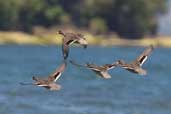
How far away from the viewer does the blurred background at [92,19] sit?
127750mm

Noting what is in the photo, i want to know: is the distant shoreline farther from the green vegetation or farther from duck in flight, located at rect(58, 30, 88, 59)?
duck in flight, located at rect(58, 30, 88, 59)

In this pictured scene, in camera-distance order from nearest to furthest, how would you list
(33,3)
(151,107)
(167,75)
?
(151,107) → (167,75) → (33,3)

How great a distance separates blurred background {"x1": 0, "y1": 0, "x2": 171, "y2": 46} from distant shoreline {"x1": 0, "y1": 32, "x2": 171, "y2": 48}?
15 cm

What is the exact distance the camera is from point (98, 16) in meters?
134

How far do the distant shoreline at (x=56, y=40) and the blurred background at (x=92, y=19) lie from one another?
15cm

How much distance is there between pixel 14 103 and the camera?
33.7m

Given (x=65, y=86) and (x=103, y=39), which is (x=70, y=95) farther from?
(x=103, y=39)

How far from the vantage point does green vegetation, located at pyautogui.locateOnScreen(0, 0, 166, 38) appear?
128250mm

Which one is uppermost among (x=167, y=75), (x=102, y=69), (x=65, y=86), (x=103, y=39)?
(x=103, y=39)

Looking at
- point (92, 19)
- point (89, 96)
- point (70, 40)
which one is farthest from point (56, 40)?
point (70, 40)

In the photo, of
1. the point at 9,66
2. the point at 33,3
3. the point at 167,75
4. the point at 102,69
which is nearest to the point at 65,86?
the point at 167,75

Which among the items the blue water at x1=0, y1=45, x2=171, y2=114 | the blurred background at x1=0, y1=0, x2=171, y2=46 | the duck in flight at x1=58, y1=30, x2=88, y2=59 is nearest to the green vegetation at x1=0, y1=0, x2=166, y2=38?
the blurred background at x1=0, y1=0, x2=171, y2=46

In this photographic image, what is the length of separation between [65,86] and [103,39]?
301 feet

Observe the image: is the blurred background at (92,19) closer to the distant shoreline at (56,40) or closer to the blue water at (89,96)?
the distant shoreline at (56,40)
